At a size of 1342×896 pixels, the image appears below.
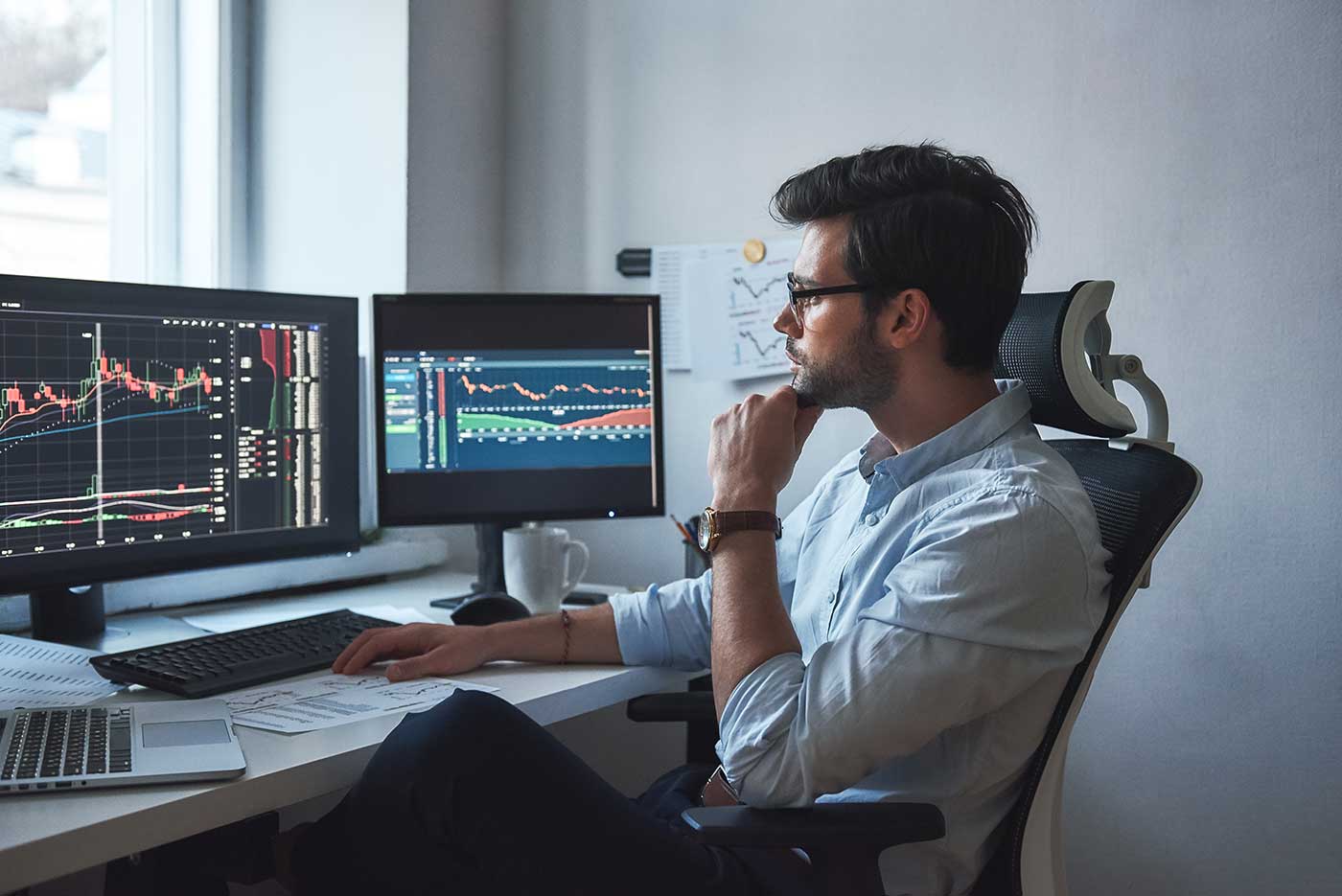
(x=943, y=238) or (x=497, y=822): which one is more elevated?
(x=943, y=238)

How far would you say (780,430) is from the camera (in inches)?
52.4

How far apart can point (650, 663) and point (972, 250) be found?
64cm

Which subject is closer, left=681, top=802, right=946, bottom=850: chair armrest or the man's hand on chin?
left=681, top=802, right=946, bottom=850: chair armrest

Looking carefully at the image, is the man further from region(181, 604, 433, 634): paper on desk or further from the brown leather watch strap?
region(181, 604, 433, 634): paper on desk

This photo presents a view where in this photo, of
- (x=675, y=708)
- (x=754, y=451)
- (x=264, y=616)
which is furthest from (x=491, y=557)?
(x=754, y=451)

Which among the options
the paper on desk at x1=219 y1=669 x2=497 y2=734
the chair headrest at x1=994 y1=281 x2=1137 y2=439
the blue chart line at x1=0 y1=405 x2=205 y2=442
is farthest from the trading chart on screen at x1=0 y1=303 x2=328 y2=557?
the chair headrest at x1=994 y1=281 x2=1137 y2=439

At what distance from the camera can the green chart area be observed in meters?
1.84

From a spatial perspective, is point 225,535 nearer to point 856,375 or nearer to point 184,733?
point 184,733

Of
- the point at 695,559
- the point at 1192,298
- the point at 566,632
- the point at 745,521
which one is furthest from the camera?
the point at 695,559

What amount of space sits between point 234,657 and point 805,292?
0.79 metres

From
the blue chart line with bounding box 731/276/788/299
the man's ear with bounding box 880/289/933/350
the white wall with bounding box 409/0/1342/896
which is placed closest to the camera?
the man's ear with bounding box 880/289/933/350

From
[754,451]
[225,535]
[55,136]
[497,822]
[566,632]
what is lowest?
[497,822]

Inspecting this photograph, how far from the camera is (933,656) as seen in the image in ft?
3.40

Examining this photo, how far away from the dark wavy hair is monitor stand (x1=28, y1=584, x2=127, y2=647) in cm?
106
